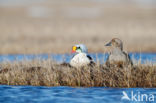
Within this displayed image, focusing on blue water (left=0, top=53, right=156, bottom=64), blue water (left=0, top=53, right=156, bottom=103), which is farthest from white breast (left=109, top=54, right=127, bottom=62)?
blue water (left=0, top=53, right=156, bottom=103)

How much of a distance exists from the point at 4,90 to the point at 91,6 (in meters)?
51.2

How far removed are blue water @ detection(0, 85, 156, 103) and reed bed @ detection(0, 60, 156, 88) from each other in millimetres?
293

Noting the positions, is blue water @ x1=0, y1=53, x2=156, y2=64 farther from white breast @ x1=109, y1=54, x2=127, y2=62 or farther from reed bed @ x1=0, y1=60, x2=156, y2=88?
reed bed @ x1=0, y1=60, x2=156, y2=88

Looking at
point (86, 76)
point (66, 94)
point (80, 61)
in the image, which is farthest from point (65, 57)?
point (66, 94)

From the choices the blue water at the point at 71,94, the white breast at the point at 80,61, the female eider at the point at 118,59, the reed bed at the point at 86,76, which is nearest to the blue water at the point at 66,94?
the blue water at the point at 71,94

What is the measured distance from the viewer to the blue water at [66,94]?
29.0ft

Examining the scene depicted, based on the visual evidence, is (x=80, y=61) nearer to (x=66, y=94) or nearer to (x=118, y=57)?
(x=118, y=57)

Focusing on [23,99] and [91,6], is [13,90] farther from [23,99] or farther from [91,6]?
[91,6]

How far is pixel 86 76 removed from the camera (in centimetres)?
1030

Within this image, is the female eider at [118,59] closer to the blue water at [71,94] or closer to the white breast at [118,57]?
the white breast at [118,57]

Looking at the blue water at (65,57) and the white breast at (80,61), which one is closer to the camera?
the white breast at (80,61)

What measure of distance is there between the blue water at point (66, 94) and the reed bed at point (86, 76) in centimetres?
29

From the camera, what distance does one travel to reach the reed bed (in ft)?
33.7

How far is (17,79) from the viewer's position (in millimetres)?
10766
